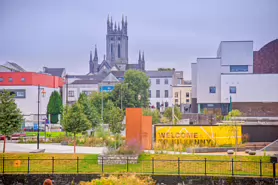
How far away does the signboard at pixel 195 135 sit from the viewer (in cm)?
3712

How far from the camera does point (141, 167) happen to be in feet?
89.1

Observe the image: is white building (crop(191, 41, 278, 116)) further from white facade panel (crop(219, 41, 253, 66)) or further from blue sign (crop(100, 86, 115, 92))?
blue sign (crop(100, 86, 115, 92))

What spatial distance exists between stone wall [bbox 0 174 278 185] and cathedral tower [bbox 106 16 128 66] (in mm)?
140641

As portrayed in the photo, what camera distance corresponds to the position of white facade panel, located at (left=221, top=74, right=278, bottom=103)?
71.6 meters

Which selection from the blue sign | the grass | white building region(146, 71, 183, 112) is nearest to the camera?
the grass

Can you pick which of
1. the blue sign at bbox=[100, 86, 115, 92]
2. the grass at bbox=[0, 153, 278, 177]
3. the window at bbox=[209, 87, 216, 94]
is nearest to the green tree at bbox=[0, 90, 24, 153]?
the grass at bbox=[0, 153, 278, 177]

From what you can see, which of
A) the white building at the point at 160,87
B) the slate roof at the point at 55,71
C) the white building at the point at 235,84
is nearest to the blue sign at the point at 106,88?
the slate roof at the point at 55,71

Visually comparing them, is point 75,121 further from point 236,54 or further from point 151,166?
point 236,54

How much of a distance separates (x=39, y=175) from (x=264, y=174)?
1133 centimetres

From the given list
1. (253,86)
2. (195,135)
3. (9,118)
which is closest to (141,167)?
(195,135)

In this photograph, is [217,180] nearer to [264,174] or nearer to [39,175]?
[264,174]

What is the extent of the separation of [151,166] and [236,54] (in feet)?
166

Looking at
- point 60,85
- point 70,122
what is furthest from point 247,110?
point 70,122

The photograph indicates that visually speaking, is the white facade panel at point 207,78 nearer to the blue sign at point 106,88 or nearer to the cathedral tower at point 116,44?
the blue sign at point 106,88
